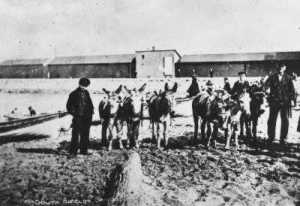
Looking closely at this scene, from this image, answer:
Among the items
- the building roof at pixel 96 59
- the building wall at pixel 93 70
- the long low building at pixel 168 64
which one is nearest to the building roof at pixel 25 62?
the building roof at pixel 96 59

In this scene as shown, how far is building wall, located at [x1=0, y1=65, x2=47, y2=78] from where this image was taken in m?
66.2

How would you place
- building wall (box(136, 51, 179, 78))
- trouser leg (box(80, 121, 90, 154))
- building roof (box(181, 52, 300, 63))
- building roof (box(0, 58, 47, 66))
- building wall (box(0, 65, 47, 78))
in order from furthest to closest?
building roof (box(0, 58, 47, 66))
building wall (box(0, 65, 47, 78))
building wall (box(136, 51, 179, 78))
building roof (box(181, 52, 300, 63))
trouser leg (box(80, 121, 90, 154))

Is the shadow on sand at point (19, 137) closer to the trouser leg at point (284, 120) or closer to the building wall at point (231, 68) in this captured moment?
the trouser leg at point (284, 120)

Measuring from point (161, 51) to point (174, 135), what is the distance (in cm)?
4412

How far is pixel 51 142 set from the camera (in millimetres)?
12109

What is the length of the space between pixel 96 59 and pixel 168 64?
52.1 ft

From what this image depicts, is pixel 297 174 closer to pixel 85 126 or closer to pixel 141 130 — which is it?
pixel 85 126

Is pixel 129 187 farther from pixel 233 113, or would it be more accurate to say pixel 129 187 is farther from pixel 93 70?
pixel 93 70

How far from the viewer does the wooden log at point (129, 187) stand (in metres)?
5.58

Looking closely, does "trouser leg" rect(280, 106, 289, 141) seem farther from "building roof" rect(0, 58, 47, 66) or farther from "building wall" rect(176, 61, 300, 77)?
"building roof" rect(0, 58, 47, 66)

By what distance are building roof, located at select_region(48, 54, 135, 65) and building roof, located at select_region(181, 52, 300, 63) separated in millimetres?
10996

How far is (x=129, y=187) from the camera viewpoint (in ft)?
20.2

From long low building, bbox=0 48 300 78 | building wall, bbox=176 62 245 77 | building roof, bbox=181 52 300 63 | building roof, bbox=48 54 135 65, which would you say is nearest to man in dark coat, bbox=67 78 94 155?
building wall, bbox=176 62 245 77

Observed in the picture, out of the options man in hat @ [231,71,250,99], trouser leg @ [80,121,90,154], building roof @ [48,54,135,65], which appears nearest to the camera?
trouser leg @ [80,121,90,154]
